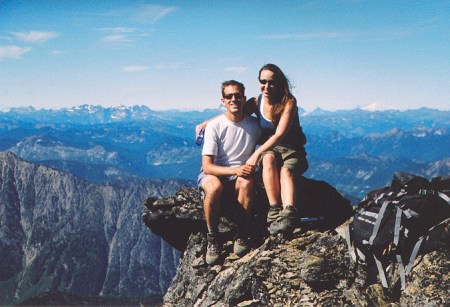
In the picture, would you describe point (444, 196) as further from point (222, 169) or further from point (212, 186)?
point (212, 186)

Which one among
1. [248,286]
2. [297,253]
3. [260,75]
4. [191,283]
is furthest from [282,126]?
[191,283]

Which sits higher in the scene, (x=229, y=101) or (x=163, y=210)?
(x=229, y=101)

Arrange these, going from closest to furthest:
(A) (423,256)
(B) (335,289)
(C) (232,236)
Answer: (A) (423,256), (B) (335,289), (C) (232,236)

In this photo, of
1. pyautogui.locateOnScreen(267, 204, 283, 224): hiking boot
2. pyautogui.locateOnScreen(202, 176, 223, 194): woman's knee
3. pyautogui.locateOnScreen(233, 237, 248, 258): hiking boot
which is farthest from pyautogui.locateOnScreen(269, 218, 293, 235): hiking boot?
pyautogui.locateOnScreen(202, 176, 223, 194): woman's knee

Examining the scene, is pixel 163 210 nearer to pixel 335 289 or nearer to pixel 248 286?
pixel 248 286

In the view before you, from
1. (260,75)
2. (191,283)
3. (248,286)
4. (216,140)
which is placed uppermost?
(260,75)

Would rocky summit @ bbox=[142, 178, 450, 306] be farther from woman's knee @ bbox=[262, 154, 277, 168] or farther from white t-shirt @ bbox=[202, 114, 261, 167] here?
white t-shirt @ bbox=[202, 114, 261, 167]

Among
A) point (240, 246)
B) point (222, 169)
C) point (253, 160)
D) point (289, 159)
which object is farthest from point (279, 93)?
point (240, 246)

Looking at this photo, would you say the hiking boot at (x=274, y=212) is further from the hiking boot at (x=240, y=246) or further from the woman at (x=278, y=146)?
the hiking boot at (x=240, y=246)

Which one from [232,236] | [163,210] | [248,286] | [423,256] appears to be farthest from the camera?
[163,210]
